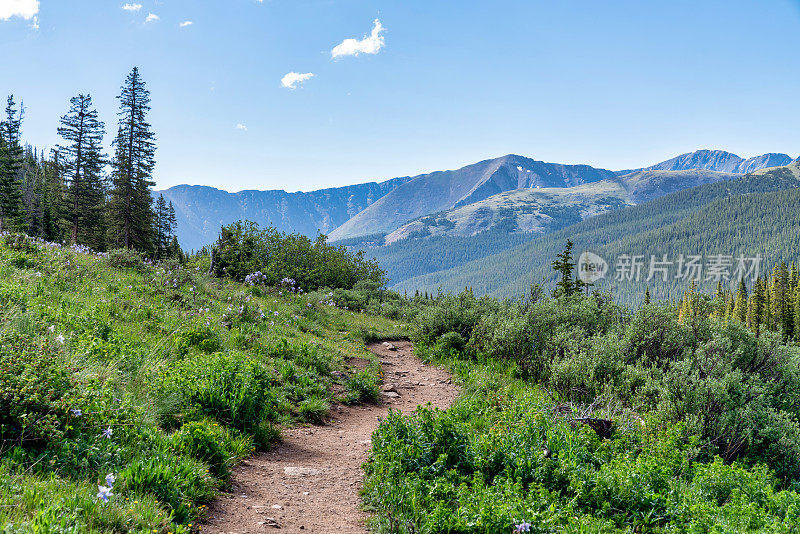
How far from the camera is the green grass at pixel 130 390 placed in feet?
11.1

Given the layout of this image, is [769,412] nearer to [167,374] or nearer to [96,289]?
[167,374]

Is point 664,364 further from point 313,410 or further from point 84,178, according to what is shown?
point 84,178

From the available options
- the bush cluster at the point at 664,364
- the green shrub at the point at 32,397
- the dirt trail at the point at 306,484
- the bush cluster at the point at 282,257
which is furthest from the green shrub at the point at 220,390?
the bush cluster at the point at 282,257

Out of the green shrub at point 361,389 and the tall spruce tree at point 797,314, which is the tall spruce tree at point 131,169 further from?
the tall spruce tree at point 797,314

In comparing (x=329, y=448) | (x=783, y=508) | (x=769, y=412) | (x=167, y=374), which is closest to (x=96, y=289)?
(x=167, y=374)

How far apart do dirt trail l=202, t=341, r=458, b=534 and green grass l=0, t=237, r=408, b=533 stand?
0.26 meters

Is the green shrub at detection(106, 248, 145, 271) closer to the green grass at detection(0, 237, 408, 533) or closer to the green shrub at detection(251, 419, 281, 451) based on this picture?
the green grass at detection(0, 237, 408, 533)

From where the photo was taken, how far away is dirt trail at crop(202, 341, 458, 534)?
13.8 ft

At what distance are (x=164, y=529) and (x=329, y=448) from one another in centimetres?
317

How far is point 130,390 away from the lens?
5.51 meters

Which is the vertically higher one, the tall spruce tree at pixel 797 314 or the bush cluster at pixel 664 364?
the bush cluster at pixel 664 364

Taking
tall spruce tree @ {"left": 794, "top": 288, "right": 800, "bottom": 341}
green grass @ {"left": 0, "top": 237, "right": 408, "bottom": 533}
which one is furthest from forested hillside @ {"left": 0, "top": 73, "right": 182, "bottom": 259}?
tall spruce tree @ {"left": 794, "top": 288, "right": 800, "bottom": 341}

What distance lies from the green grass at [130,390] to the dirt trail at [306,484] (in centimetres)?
26

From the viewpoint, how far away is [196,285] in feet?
42.1
